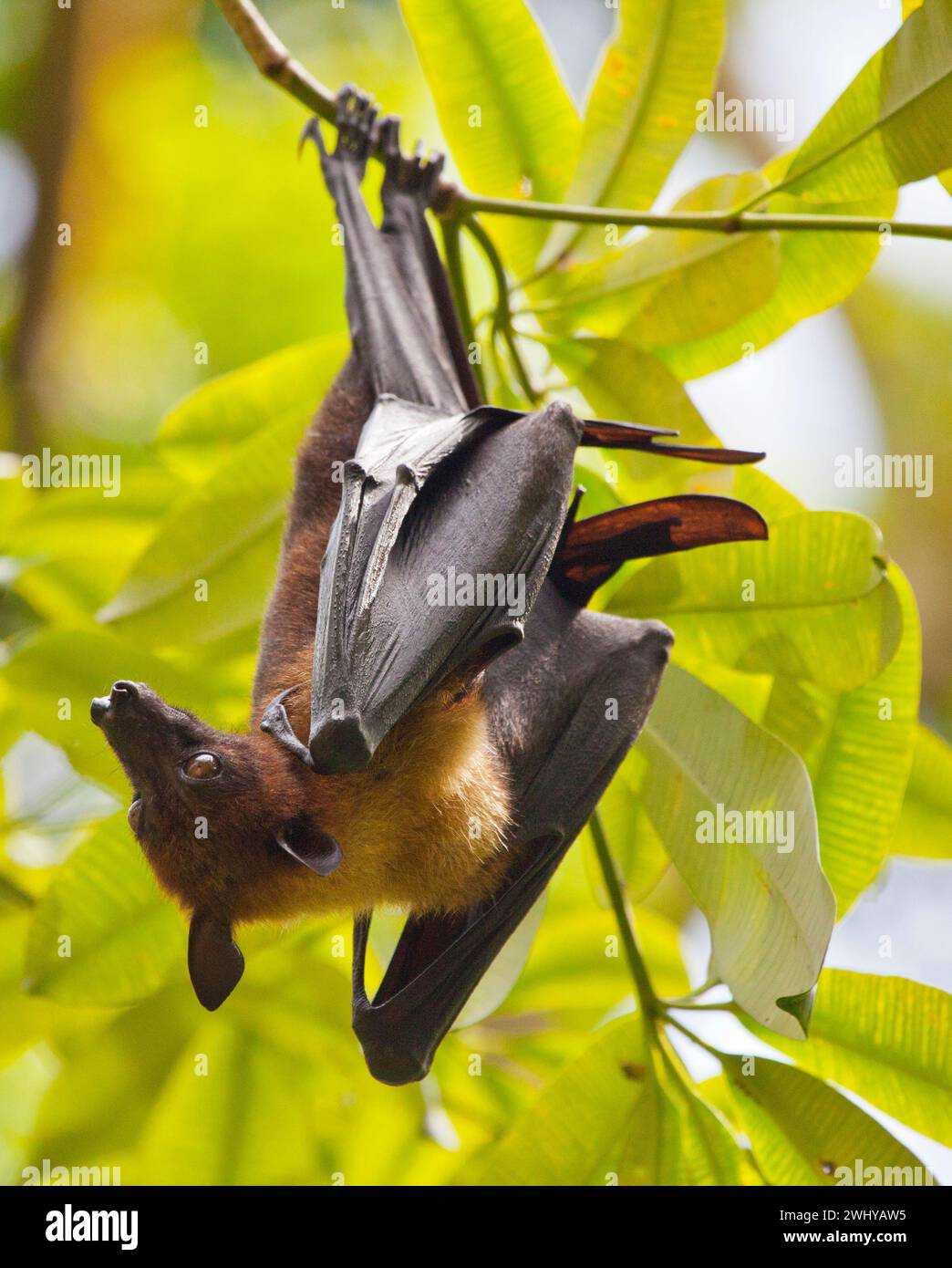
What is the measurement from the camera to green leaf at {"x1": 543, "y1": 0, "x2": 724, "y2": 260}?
246cm

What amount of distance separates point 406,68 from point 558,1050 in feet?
15.0

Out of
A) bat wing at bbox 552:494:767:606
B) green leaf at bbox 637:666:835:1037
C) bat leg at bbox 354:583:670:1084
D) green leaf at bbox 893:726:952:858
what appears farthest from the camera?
green leaf at bbox 893:726:952:858

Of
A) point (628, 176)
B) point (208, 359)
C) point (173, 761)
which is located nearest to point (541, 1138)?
point (173, 761)

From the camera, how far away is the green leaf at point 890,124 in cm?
208

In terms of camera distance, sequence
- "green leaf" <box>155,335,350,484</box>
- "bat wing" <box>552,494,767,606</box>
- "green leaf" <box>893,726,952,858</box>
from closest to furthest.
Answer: "bat wing" <box>552,494,767,606</box>, "green leaf" <box>893,726,952,858</box>, "green leaf" <box>155,335,350,484</box>

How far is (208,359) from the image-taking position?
4.99 metres

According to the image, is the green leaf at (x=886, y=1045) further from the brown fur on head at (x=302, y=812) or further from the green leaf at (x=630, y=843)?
the brown fur on head at (x=302, y=812)

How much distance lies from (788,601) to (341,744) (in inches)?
38.0

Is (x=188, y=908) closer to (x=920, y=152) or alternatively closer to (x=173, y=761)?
(x=173, y=761)

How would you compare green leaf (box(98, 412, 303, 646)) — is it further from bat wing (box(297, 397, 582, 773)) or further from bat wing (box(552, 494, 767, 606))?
bat wing (box(552, 494, 767, 606))


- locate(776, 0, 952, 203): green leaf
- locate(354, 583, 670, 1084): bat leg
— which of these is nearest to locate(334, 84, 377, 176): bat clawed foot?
locate(776, 0, 952, 203): green leaf

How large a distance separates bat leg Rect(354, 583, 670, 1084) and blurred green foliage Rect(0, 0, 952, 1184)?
13 cm

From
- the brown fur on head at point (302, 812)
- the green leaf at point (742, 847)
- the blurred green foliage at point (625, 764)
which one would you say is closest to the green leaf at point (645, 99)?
the blurred green foliage at point (625, 764)

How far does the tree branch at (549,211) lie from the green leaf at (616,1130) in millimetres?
1465
